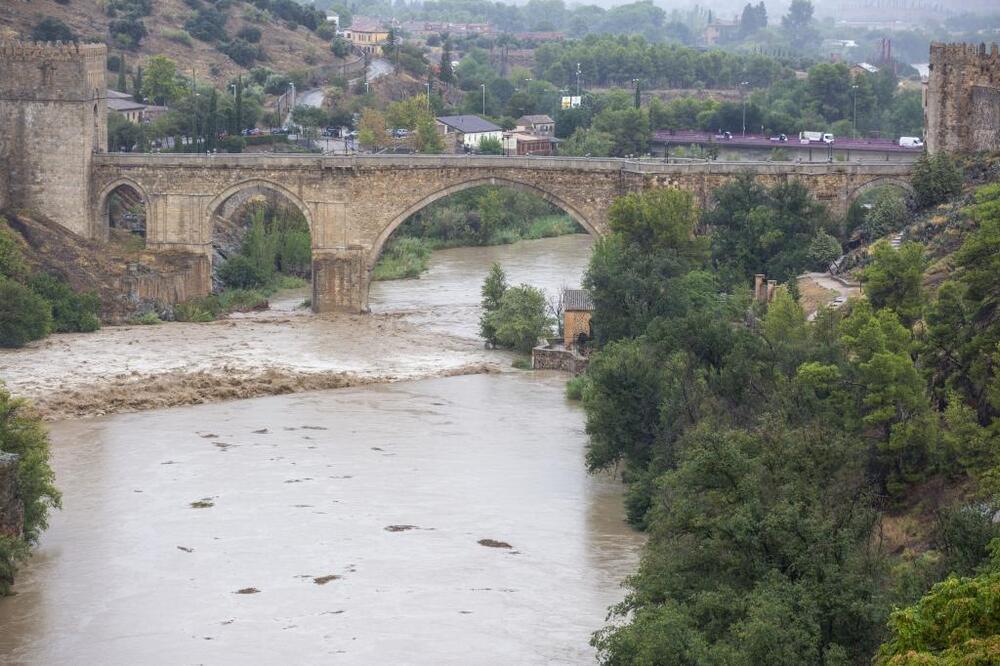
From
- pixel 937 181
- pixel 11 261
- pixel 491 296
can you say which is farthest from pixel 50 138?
pixel 937 181

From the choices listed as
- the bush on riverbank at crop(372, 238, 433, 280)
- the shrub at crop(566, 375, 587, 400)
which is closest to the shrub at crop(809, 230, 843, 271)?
the shrub at crop(566, 375, 587, 400)

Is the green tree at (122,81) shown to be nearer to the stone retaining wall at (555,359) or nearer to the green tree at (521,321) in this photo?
the green tree at (521,321)

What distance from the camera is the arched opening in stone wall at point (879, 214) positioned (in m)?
55.5

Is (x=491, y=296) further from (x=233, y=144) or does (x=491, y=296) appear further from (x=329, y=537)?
(x=329, y=537)

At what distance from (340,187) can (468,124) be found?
106ft

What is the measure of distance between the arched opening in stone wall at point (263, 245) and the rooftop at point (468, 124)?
2149 centimetres

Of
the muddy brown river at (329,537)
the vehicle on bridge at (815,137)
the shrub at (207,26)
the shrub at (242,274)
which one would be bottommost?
the muddy brown river at (329,537)

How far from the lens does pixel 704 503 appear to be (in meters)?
28.8

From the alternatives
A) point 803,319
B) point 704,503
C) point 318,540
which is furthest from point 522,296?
point 704,503

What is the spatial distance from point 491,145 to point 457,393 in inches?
1616

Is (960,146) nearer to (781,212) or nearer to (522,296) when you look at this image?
(781,212)

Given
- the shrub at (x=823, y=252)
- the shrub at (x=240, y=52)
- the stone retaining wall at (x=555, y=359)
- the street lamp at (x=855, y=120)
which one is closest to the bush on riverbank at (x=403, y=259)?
the stone retaining wall at (x=555, y=359)

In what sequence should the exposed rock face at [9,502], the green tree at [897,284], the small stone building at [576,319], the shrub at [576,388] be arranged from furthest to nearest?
the small stone building at [576,319] → the shrub at [576,388] → the green tree at [897,284] → the exposed rock face at [9,502]

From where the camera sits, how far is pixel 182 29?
101 meters
